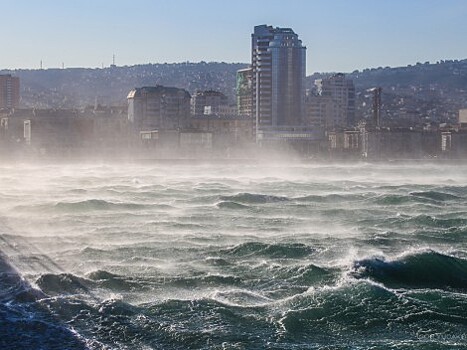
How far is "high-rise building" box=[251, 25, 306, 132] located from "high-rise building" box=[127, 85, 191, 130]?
33.6 ft

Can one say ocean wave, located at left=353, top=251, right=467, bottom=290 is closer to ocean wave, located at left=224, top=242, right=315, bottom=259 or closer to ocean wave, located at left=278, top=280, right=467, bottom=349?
ocean wave, located at left=278, top=280, right=467, bottom=349

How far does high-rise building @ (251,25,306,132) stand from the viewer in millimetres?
102875

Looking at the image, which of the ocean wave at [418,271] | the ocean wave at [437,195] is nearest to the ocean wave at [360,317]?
the ocean wave at [418,271]

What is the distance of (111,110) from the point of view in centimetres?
10881

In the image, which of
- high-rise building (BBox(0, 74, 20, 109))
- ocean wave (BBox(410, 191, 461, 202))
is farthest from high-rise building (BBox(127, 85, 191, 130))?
ocean wave (BBox(410, 191, 461, 202))

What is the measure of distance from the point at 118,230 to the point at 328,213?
8819mm

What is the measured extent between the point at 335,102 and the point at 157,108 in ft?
133

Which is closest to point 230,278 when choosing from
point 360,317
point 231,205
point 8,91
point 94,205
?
point 360,317

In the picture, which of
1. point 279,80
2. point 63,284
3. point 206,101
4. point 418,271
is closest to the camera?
point 63,284

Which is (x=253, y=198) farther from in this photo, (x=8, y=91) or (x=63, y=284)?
(x=8, y=91)

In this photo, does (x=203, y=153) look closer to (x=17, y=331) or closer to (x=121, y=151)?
(x=121, y=151)

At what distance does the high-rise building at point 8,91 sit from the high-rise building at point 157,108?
5047cm

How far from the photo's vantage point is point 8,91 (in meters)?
143

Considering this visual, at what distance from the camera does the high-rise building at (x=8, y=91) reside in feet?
→ 463
